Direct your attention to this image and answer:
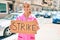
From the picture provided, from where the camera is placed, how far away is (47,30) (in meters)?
3.58

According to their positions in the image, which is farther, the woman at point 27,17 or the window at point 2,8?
the window at point 2,8

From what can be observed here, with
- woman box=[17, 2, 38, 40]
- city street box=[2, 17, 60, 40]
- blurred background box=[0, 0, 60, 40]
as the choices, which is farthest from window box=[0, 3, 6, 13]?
city street box=[2, 17, 60, 40]

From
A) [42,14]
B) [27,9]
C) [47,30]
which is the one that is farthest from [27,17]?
[47,30]

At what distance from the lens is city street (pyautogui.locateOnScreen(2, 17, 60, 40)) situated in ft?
11.5

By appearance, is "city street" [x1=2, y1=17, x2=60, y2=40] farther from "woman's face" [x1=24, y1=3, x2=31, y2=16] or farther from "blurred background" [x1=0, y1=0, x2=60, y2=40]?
"woman's face" [x1=24, y1=3, x2=31, y2=16]

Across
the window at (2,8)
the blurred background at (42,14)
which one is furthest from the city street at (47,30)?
the window at (2,8)

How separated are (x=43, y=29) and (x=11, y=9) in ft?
1.98

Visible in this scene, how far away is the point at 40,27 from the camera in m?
3.48

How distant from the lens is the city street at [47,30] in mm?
3518

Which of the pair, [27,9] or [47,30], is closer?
[27,9]

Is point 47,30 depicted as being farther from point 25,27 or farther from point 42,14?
point 25,27

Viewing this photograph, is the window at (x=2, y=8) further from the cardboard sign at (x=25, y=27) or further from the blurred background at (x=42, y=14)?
the cardboard sign at (x=25, y=27)

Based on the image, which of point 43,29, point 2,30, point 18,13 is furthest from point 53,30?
point 2,30

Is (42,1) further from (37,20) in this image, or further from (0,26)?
(0,26)
